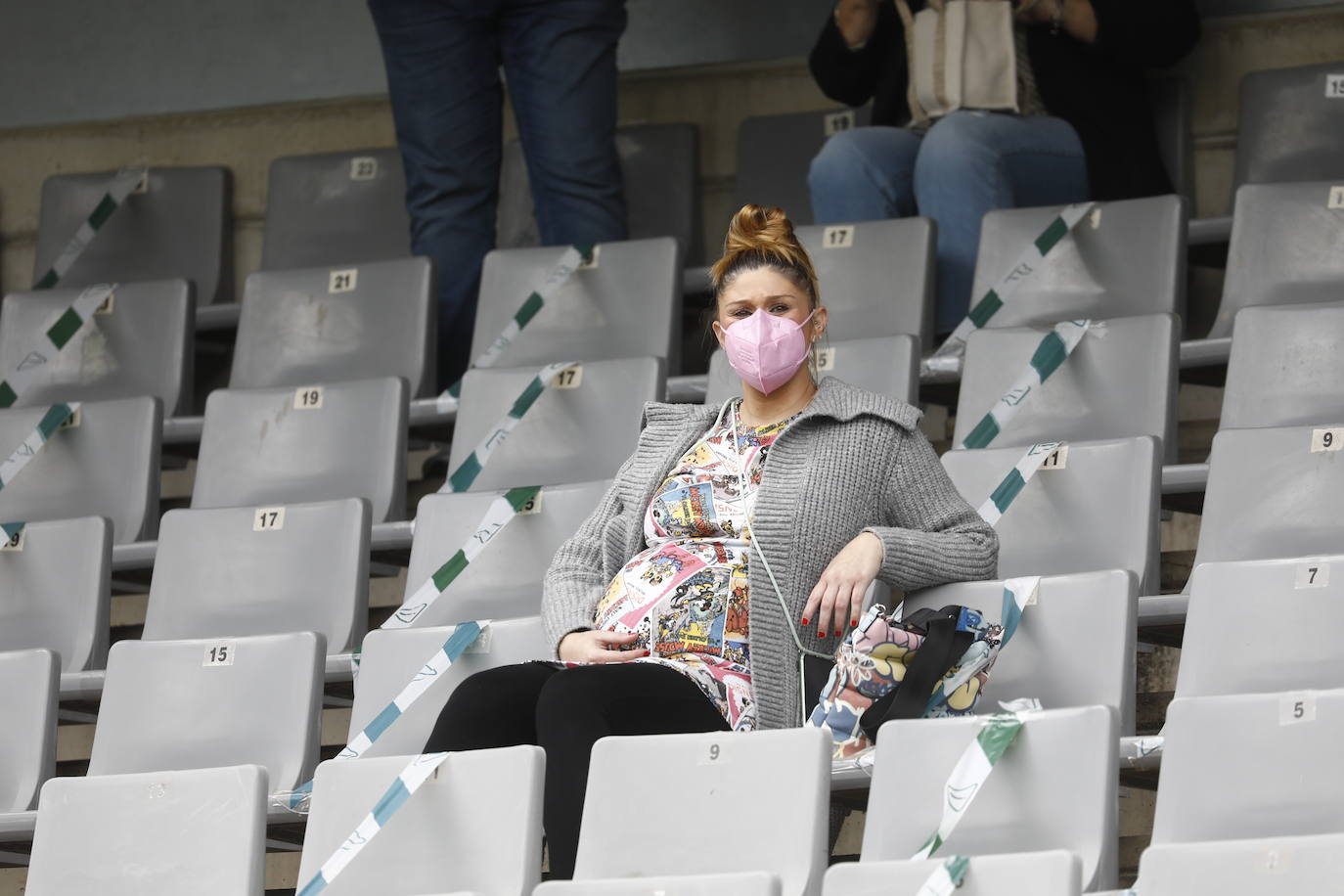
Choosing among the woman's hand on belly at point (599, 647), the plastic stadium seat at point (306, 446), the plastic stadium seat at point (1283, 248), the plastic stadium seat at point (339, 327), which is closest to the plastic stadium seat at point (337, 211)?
the plastic stadium seat at point (339, 327)

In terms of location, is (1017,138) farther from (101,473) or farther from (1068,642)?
(101,473)

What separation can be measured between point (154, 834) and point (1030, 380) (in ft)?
5.19

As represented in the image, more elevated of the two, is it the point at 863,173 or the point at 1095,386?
the point at 863,173

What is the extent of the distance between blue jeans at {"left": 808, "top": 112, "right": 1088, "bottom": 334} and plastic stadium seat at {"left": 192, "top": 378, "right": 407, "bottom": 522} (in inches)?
37.6

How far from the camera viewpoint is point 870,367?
11.5 feet

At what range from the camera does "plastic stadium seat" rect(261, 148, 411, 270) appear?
4.83 meters

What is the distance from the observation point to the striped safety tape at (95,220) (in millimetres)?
4879

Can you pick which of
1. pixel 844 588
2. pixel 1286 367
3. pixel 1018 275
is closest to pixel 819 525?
pixel 844 588

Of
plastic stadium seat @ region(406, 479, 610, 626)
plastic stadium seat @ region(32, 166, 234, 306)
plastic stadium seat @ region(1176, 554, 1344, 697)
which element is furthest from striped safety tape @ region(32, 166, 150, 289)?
plastic stadium seat @ region(1176, 554, 1344, 697)

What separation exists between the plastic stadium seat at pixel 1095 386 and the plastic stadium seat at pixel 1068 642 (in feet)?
2.48

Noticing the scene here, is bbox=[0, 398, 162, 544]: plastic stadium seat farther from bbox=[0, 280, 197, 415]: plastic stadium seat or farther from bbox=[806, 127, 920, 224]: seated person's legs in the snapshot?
bbox=[806, 127, 920, 224]: seated person's legs

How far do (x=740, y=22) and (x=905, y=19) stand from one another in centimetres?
84

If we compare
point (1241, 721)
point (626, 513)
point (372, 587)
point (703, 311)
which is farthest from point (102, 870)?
point (703, 311)

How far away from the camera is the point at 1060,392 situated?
3.42m
